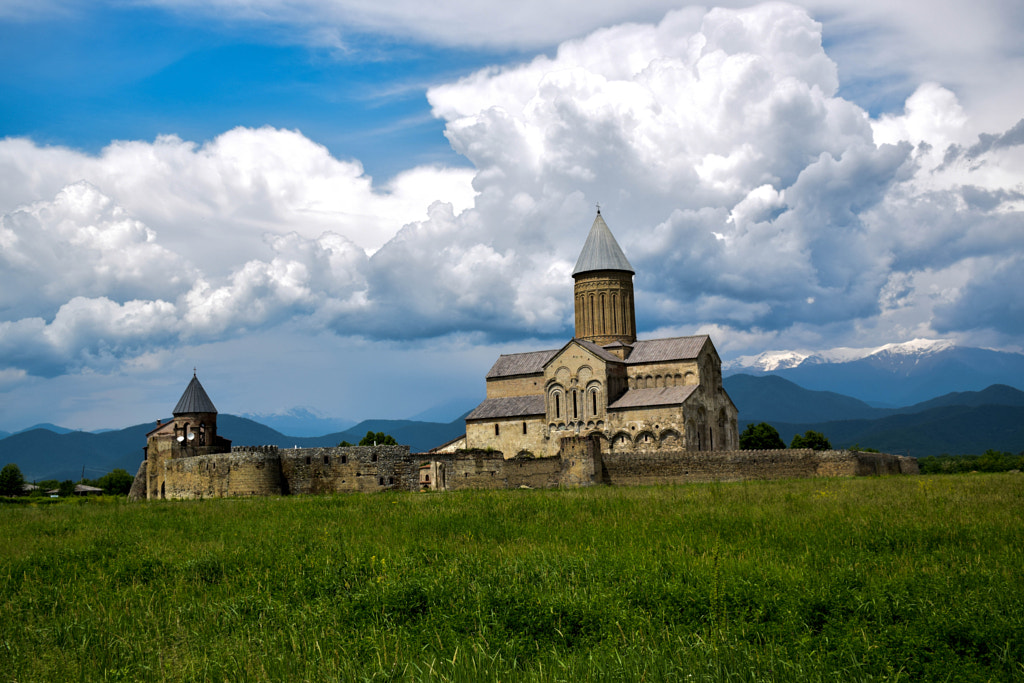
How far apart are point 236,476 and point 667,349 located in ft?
85.7

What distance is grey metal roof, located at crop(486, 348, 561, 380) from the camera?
5088cm

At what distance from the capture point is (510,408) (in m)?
49.3

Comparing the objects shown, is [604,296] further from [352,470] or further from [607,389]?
[352,470]

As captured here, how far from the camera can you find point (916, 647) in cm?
687

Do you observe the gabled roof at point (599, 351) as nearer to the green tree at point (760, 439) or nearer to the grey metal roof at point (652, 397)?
the grey metal roof at point (652, 397)

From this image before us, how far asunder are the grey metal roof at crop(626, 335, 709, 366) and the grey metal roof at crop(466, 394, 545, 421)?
19.3 ft

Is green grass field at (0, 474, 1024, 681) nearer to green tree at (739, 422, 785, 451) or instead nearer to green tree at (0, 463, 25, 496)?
green tree at (739, 422, 785, 451)

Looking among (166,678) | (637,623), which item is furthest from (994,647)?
(166,678)

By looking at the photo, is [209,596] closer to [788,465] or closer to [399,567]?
[399,567]

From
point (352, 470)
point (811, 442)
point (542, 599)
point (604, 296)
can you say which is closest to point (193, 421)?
point (352, 470)

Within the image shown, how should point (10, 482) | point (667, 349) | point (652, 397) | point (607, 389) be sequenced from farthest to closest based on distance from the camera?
point (10, 482), point (667, 349), point (607, 389), point (652, 397)

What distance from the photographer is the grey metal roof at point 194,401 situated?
38.1m

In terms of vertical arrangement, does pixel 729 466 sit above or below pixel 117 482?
above

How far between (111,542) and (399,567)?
6.10 metres
